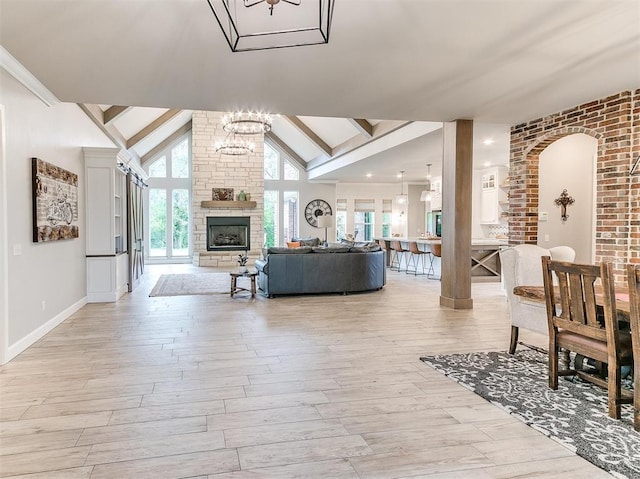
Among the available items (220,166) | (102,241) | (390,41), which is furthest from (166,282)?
(390,41)

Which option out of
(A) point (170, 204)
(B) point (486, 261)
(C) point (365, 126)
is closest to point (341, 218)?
(A) point (170, 204)

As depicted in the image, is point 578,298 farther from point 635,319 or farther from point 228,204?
point 228,204

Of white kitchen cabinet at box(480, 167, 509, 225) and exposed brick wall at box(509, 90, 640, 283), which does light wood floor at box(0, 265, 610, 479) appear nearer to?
exposed brick wall at box(509, 90, 640, 283)

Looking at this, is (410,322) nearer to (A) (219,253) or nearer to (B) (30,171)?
(B) (30,171)

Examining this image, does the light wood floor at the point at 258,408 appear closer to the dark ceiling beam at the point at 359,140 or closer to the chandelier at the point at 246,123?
the dark ceiling beam at the point at 359,140

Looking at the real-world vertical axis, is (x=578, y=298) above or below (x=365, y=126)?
below

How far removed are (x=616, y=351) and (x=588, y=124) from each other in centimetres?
361

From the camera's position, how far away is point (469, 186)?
19.7 feet

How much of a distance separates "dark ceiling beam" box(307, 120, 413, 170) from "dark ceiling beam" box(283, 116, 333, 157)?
11.1 inches

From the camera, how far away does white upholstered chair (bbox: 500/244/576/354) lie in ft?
12.5

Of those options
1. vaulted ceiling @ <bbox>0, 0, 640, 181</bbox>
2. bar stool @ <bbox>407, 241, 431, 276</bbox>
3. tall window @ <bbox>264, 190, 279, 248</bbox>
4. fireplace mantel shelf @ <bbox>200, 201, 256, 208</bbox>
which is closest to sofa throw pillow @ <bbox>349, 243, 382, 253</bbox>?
bar stool @ <bbox>407, 241, 431, 276</bbox>

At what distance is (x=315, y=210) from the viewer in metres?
14.6

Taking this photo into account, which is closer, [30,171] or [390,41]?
[390,41]

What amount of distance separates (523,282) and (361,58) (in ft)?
8.50
